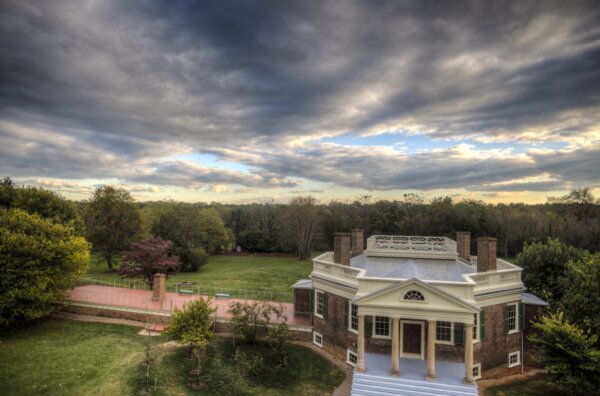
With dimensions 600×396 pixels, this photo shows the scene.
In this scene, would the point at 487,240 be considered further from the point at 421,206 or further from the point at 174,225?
the point at 421,206

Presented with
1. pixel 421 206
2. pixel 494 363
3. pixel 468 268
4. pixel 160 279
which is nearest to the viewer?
pixel 494 363

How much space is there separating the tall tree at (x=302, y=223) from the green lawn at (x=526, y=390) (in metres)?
47.7

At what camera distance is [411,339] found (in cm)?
2059

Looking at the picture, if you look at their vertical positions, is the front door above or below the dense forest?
below

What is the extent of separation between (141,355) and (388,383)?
44.3ft

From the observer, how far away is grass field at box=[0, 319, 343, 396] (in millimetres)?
17781

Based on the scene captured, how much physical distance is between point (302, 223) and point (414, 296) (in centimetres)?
4817

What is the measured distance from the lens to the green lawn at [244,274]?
39.1 m

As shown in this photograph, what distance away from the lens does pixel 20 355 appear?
68.0 feet

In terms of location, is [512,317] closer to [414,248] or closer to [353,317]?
[414,248]

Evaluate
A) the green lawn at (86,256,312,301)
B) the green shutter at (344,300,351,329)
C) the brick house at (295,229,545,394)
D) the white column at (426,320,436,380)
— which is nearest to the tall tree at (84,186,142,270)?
the green lawn at (86,256,312,301)

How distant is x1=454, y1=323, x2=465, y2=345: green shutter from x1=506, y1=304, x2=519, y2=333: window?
11.1 ft

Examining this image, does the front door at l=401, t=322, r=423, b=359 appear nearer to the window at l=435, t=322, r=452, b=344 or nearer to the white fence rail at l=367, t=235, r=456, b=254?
the window at l=435, t=322, r=452, b=344

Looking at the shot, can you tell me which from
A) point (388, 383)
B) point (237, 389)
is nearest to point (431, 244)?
point (388, 383)
